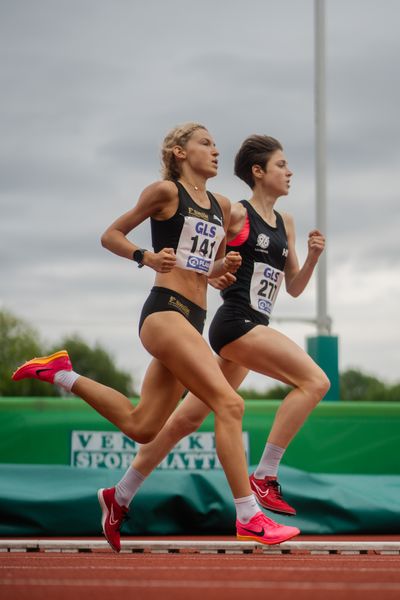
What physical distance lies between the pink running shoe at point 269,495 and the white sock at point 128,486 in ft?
2.21

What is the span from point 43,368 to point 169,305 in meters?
0.89

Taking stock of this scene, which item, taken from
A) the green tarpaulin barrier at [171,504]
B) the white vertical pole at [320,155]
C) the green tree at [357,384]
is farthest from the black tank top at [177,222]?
the green tree at [357,384]

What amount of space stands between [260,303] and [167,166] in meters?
1.01

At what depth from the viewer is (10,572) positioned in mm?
4551

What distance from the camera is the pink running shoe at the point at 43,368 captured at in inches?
256

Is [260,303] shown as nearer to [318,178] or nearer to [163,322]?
[163,322]

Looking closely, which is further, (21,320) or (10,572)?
(21,320)

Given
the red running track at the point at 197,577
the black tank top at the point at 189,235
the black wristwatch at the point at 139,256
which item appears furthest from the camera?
the black tank top at the point at 189,235

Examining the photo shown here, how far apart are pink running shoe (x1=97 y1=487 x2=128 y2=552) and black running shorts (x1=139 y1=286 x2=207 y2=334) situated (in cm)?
110

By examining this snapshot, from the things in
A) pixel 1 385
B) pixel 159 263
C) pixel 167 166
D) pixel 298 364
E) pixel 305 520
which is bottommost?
pixel 1 385

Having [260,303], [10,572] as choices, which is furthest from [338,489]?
[10,572]

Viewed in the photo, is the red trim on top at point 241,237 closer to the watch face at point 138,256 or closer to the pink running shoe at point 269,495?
the watch face at point 138,256

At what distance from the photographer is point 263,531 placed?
5914 millimetres

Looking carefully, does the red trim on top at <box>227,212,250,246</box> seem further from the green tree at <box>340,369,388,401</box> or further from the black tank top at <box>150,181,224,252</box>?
the green tree at <box>340,369,388,401</box>
